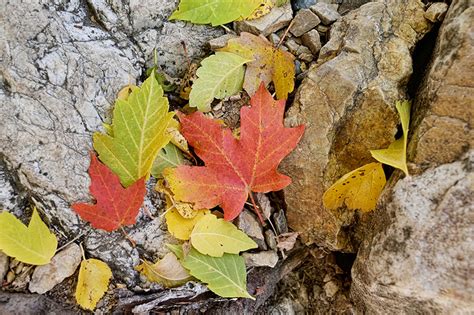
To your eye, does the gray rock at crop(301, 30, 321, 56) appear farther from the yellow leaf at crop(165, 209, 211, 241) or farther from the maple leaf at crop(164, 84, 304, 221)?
the yellow leaf at crop(165, 209, 211, 241)

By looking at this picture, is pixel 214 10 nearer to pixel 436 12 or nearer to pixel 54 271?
pixel 436 12

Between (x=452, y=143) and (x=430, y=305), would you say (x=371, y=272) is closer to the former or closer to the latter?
(x=430, y=305)

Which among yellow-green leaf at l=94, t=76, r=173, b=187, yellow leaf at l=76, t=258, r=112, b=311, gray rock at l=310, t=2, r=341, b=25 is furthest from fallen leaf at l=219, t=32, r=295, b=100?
yellow leaf at l=76, t=258, r=112, b=311

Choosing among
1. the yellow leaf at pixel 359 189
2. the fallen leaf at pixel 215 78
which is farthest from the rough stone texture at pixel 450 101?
the fallen leaf at pixel 215 78

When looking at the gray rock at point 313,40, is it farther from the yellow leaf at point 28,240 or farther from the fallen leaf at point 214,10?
the yellow leaf at point 28,240

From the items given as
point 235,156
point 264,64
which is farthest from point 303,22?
point 235,156

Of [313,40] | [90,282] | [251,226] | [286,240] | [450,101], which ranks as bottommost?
[286,240]
